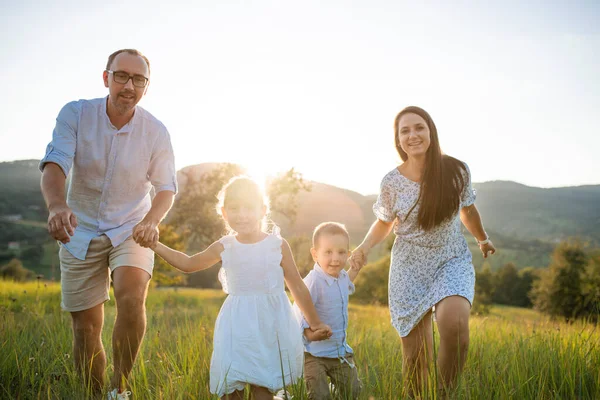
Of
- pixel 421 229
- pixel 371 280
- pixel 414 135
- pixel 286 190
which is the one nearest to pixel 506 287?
pixel 371 280

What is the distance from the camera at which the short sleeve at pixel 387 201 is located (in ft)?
15.1

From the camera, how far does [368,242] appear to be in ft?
14.6

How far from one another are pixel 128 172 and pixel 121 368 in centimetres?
155

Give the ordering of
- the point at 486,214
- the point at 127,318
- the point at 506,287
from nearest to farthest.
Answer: the point at 127,318 < the point at 506,287 < the point at 486,214

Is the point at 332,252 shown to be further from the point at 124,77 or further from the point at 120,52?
the point at 120,52

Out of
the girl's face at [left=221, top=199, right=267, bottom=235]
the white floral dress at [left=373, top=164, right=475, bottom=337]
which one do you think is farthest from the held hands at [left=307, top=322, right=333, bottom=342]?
the white floral dress at [left=373, top=164, right=475, bottom=337]

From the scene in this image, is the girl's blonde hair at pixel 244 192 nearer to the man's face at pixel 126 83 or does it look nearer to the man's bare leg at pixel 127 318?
the man's bare leg at pixel 127 318

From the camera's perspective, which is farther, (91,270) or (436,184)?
(436,184)

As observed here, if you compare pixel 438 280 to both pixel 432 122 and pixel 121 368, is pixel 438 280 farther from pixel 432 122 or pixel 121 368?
pixel 121 368

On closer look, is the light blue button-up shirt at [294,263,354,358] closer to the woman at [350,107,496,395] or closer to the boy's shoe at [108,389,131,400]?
the woman at [350,107,496,395]

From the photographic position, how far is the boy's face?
13.3 ft

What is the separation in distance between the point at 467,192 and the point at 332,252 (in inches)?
55.0

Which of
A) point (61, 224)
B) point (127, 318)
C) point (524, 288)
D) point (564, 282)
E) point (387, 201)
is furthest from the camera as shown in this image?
point (524, 288)

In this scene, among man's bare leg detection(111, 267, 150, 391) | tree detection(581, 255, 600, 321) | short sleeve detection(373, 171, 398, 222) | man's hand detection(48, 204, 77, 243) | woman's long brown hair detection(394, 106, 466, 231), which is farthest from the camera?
tree detection(581, 255, 600, 321)
